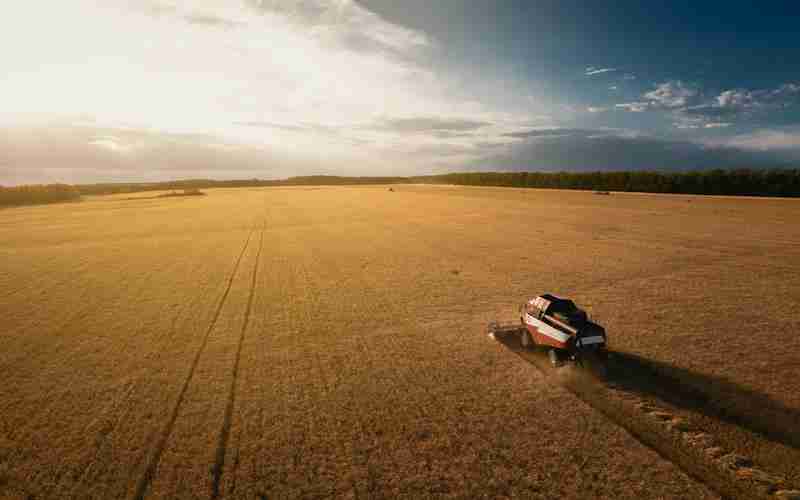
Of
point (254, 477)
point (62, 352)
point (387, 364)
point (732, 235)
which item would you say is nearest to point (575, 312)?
point (387, 364)

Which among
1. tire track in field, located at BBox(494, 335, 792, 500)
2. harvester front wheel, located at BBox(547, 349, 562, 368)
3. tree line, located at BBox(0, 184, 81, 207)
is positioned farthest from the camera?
tree line, located at BBox(0, 184, 81, 207)

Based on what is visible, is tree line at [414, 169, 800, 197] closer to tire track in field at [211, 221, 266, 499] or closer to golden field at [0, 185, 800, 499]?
golden field at [0, 185, 800, 499]

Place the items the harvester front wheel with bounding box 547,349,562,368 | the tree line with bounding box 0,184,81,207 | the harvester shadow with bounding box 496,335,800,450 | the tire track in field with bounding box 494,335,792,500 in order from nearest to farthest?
the tire track in field with bounding box 494,335,792,500 < the harvester shadow with bounding box 496,335,800,450 < the harvester front wheel with bounding box 547,349,562,368 < the tree line with bounding box 0,184,81,207

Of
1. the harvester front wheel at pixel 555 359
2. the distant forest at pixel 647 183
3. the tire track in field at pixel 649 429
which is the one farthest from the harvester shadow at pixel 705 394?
the distant forest at pixel 647 183

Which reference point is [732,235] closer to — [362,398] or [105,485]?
[362,398]

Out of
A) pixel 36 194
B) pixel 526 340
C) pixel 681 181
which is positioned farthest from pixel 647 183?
pixel 36 194

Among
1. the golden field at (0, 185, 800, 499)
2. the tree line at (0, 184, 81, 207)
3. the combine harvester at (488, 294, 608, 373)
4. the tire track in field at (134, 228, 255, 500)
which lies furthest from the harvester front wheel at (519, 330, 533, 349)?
the tree line at (0, 184, 81, 207)
